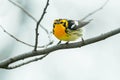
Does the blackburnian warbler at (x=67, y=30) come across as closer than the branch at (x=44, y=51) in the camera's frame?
No

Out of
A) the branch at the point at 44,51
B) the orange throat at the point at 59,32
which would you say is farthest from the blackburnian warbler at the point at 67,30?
the branch at the point at 44,51

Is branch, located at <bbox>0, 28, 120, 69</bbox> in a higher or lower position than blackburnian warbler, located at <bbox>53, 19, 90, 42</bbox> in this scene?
higher

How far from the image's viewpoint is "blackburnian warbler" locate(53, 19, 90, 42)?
9.98 feet

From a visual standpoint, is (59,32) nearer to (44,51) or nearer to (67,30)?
(67,30)

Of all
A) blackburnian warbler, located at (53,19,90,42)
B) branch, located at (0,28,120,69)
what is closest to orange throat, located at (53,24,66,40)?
blackburnian warbler, located at (53,19,90,42)

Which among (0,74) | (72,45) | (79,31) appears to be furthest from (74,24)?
(0,74)

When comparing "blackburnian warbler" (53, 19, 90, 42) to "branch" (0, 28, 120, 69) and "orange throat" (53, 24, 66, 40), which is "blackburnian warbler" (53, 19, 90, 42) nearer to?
"orange throat" (53, 24, 66, 40)

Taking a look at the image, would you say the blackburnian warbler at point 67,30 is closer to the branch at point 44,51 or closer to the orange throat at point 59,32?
the orange throat at point 59,32

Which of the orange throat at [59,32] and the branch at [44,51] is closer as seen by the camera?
the branch at [44,51]

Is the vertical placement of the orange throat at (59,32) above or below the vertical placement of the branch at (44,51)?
below

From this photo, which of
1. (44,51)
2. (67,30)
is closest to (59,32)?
(67,30)

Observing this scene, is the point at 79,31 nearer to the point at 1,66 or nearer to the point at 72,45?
the point at 72,45

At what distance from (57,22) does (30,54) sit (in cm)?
80

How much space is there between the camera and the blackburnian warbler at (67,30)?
3.04 m
